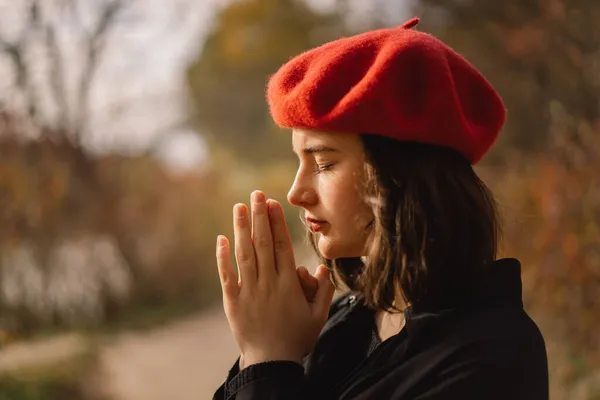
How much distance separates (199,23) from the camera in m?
2.29

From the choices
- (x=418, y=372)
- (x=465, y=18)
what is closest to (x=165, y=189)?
(x=465, y=18)

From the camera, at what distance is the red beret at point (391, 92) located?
60 cm

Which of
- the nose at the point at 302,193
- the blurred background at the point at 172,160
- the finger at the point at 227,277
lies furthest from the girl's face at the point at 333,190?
the blurred background at the point at 172,160

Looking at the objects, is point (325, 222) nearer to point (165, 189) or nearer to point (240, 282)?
point (240, 282)

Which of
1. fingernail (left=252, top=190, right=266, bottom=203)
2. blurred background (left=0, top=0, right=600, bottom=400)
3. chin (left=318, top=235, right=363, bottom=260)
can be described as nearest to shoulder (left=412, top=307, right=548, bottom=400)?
chin (left=318, top=235, right=363, bottom=260)

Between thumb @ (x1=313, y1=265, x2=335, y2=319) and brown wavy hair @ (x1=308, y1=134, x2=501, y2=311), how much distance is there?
0.09 m

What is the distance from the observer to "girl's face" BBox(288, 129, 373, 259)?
649mm

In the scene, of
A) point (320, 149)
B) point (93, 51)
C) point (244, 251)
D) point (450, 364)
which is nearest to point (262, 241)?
point (244, 251)

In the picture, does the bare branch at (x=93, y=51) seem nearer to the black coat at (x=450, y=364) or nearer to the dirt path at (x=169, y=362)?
the dirt path at (x=169, y=362)

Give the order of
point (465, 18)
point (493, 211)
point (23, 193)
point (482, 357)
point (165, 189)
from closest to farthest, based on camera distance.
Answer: point (482, 357), point (493, 211), point (23, 193), point (465, 18), point (165, 189)

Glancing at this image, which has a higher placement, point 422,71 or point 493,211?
point 422,71

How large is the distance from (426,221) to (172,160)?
6.09 feet

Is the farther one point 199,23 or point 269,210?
point 199,23

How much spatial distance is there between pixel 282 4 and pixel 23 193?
1260 mm
